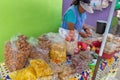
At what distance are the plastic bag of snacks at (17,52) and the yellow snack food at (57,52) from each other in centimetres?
17

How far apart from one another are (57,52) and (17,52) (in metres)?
0.28

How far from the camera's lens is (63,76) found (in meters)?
1.14

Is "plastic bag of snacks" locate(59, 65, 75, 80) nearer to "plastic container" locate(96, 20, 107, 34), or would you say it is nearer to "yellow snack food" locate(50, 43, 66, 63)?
"yellow snack food" locate(50, 43, 66, 63)

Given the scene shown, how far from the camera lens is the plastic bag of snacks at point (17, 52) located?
1.08 meters

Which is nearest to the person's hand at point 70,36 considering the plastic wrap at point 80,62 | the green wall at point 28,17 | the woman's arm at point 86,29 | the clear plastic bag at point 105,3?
the plastic wrap at point 80,62

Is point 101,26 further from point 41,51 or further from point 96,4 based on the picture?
point 41,51

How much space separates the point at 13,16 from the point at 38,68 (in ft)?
2.20

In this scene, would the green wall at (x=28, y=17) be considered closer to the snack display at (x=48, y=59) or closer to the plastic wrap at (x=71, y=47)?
the snack display at (x=48, y=59)

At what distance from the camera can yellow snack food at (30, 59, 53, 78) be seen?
3.36 feet

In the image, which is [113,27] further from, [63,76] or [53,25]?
[63,76]

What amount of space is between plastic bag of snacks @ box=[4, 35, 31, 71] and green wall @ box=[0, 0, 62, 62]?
1.30 feet

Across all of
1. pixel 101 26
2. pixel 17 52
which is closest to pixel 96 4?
pixel 101 26

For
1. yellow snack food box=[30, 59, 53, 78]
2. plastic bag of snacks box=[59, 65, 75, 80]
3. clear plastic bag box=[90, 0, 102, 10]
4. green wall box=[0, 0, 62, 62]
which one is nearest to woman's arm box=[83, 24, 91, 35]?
clear plastic bag box=[90, 0, 102, 10]

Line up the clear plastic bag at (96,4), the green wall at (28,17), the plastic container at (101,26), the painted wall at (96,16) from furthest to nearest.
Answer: the painted wall at (96,16)
the clear plastic bag at (96,4)
the green wall at (28,17)
the plastic container at (101,26)
